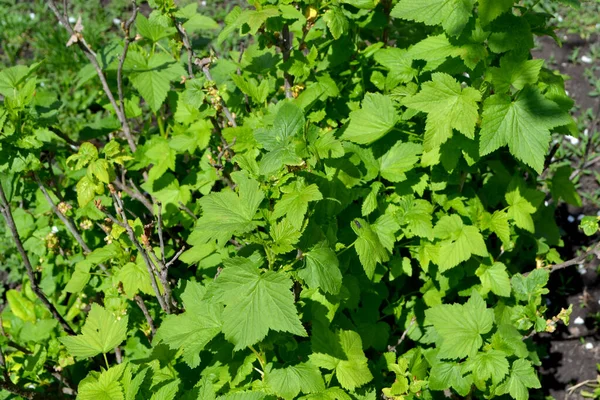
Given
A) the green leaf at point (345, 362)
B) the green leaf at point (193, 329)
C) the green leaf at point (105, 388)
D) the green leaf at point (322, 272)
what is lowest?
the green leaf at point (345, 362)

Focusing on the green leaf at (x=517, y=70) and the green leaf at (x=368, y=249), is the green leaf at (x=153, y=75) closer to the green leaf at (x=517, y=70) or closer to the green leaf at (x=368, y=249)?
the green leaf at (x=368, y=249)

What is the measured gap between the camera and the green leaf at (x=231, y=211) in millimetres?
1797

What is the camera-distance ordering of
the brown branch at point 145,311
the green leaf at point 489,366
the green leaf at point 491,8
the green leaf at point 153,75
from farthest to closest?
the green leaf at point 153,75 < the brown branch at point 145,311 < the green leaf at point 489,366 < the green leaf at point 491,8

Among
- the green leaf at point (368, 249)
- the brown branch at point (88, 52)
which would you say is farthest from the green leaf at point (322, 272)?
the brown branch at point (88, 52)

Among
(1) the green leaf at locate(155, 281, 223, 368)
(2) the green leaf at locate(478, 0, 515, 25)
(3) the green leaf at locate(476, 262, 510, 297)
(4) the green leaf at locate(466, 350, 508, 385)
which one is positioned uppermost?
(2) the green leaf at locate(478, 0, 515, 25)

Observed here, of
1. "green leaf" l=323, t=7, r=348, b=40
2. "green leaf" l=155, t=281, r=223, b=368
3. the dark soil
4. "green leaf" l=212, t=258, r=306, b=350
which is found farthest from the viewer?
the dark soil

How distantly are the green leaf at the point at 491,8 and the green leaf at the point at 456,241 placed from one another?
32.4 inches

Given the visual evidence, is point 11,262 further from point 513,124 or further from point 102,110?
point 513,124

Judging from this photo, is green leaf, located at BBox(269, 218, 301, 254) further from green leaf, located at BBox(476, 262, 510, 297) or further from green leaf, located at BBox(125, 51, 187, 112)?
green leaf, located at BBox(125, 51, 187, 112)

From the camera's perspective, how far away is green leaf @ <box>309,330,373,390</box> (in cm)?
206

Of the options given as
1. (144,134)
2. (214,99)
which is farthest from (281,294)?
(144,134)

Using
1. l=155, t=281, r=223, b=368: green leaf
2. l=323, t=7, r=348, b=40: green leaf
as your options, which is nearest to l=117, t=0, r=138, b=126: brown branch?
l=323, t=7, r=348, b=40: green leaf

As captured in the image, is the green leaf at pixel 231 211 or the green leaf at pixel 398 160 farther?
the green leaf at pixel 398 160

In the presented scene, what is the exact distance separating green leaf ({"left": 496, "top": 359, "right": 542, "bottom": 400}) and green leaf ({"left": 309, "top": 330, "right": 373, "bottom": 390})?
0.55m
